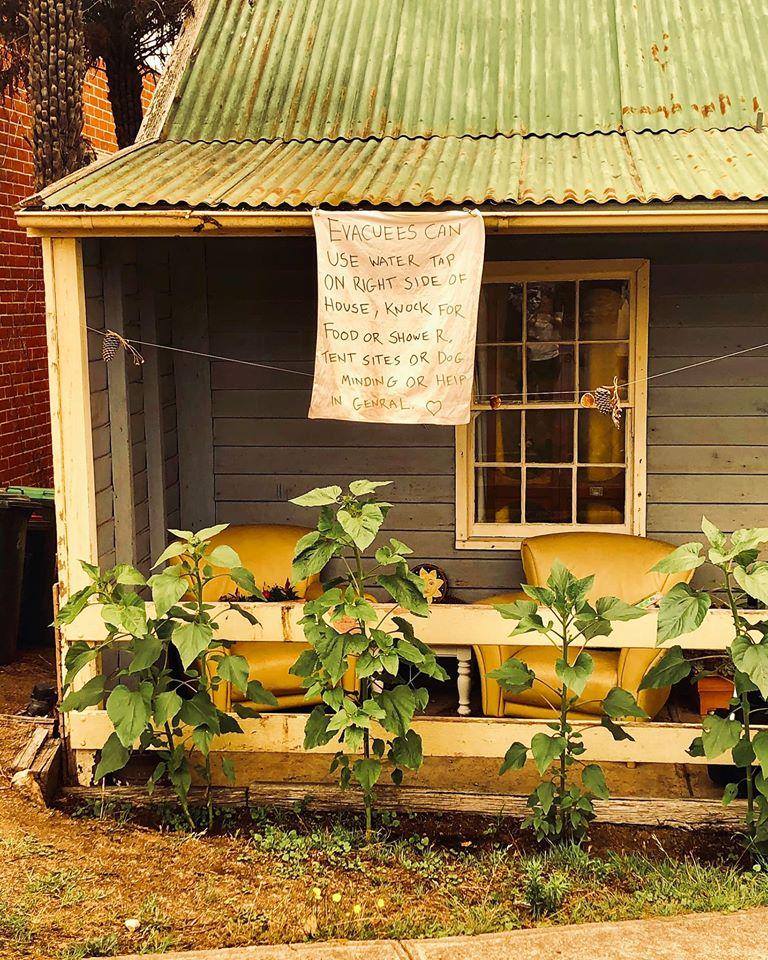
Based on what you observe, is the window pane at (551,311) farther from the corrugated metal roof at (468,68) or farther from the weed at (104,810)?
the weed at (104,810)

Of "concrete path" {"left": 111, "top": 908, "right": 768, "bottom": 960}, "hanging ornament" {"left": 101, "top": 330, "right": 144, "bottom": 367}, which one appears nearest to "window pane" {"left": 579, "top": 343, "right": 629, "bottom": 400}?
"hanging ornament" {"left": 101, "top": 330, "right": 144, "bottom": 367}

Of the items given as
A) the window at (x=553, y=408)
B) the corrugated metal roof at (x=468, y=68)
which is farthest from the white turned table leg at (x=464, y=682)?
the corrugated metal roof at (x=468, y=68)

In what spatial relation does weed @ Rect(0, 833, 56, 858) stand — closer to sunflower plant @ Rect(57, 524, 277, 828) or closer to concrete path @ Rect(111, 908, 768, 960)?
sunflower plant @ Rect(57, 524, 277, 828)

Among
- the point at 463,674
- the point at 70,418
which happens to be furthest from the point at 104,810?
the point at 463,674

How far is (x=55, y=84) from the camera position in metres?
7.21

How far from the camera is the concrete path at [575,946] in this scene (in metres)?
3.92

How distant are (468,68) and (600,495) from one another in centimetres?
292

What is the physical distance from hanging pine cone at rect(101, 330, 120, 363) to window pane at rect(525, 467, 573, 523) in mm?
2798

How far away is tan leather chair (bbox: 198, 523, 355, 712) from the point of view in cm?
610

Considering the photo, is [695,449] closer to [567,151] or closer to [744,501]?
[744,501]

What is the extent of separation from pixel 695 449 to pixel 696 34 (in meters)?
2.71

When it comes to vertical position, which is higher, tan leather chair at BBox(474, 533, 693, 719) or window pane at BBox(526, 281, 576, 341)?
window pane at BBox(526, 281, 576, 341)

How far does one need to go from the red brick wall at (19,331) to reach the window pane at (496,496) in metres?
4.18

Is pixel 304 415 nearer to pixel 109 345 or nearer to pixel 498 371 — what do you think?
pixel 498 371
